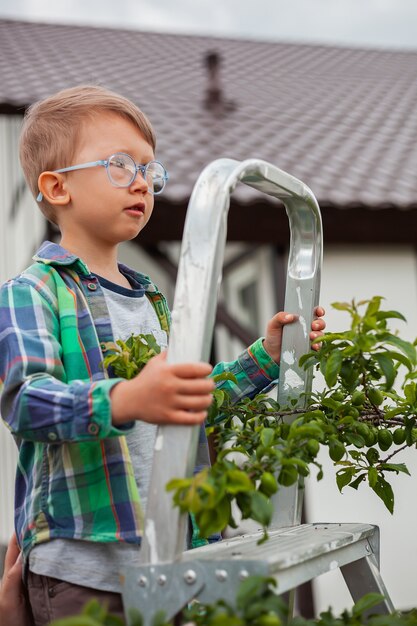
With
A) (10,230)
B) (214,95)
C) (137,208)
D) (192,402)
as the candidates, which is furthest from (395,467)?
(10,230)

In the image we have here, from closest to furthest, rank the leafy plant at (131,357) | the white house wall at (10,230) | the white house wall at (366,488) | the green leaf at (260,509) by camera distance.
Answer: the green leaf at (260,509), the leafy plant at (131,357), the white house wall at (366,488), the white house wall at (10,230)

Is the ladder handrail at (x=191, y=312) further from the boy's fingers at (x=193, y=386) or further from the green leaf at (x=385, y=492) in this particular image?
the green leaf at (x=385, y=492)

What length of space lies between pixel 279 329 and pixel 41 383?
521 millimetres

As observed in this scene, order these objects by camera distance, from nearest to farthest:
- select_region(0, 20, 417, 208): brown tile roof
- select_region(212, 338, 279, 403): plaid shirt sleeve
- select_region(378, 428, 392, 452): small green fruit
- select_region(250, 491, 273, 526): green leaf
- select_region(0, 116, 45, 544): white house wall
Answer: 1. select_region(250, 491, 273, 526): green leaf
2. select_region(378, 428, 392, 452): small green fruit
3. select_region(212, 338, 279, 403): plaid shirt sleeve
4. select_region(0, 20, 417, 208): brown tile roof
5. select_region(0, 116, 45, 544): white house wall

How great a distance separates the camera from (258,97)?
7.03 metres

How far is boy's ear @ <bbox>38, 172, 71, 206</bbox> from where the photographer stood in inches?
55.1

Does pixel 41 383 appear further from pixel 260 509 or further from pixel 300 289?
pixel 300 289

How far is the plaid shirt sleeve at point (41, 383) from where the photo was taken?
1042 millimetres

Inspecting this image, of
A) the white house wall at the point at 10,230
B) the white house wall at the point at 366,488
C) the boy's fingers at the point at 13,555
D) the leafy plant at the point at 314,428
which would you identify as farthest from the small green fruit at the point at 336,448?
the white house wall at the point at 10,230

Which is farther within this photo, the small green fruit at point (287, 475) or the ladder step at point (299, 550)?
the small green fruit at point (287, 475)

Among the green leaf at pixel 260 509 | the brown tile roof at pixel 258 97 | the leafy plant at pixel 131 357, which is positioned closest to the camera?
the green leaf at pixel 260 509

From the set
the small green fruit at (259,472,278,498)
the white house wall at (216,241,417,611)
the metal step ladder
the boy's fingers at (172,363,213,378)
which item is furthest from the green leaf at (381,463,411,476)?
the white house wall at (216,241,417,611)

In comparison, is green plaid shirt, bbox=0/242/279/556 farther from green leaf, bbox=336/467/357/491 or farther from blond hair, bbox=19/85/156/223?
green leaf, bbox=336/467/357/491

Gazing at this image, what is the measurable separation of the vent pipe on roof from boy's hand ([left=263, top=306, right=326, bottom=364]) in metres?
4.99
